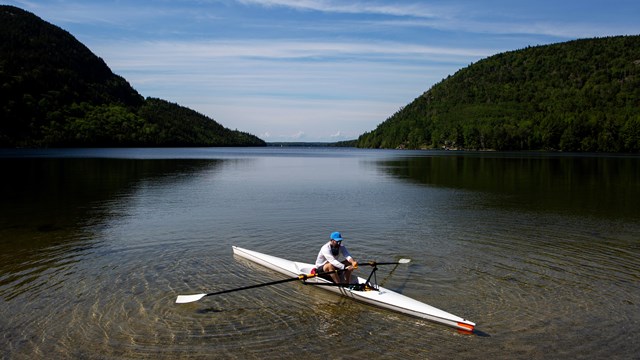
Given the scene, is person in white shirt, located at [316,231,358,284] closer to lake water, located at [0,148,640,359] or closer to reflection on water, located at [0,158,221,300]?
lake water, located at [0,148,640,359]

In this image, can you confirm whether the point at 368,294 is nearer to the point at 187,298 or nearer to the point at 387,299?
the point at 387,299

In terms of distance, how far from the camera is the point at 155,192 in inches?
1704

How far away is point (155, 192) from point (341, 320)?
33.8 meters

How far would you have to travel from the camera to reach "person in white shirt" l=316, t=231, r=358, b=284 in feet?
50.3

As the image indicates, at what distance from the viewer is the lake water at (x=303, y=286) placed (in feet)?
38.3

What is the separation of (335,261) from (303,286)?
6.02 feet

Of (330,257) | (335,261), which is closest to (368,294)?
(335,261)

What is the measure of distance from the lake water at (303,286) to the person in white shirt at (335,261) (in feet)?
2.71

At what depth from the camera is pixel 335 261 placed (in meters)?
15.4

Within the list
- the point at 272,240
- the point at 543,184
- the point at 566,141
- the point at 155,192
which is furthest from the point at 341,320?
the point at 566,141

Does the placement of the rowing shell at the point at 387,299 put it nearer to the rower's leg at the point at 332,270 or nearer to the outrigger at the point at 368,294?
the outrigger at the point at 368,294

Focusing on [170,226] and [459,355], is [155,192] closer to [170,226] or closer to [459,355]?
[170,226]

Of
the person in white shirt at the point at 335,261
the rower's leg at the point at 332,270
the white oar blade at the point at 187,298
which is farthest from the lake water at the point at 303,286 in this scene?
the person in white shirt at the point at 335,261

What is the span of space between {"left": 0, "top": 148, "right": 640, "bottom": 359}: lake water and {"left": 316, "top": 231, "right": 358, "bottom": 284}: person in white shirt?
2.71ft
